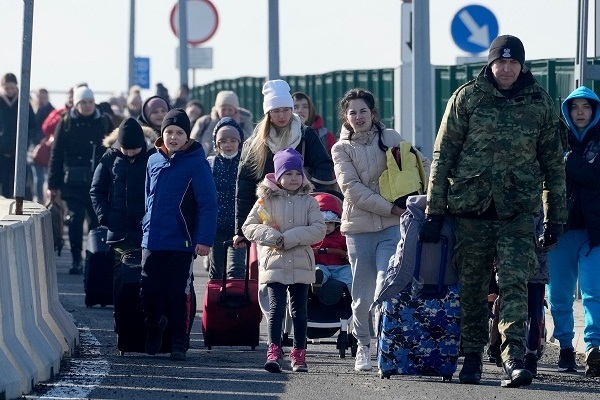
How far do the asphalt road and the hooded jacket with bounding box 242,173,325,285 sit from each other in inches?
25.6

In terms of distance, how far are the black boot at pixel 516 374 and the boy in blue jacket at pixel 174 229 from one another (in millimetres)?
2463

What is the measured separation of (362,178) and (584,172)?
1.52 metres

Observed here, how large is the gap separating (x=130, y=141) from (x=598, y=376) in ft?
13.6

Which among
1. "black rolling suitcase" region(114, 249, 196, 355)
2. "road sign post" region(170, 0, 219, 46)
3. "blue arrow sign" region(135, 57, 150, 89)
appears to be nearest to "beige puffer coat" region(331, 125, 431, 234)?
"black rolling suitcase" region(114, 249, 196, 355)

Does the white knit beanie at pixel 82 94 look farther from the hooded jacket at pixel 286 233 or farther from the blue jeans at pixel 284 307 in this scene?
the blue jeans at pixel 284 307

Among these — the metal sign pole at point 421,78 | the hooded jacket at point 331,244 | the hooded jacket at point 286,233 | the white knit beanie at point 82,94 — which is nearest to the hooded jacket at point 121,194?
the hooded jacket at point 331,244

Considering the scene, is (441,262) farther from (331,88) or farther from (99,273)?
(331,88)

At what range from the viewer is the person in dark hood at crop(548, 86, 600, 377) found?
13492 mm

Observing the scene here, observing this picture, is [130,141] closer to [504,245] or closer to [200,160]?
[200,160]

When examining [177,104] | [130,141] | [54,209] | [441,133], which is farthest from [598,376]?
[177,104]

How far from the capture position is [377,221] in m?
13.3

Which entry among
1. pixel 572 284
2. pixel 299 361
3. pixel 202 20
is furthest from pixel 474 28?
pixel 202 20

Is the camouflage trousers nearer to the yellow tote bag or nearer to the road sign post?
the yellow tote bag

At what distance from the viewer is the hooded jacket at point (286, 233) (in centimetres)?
1317
